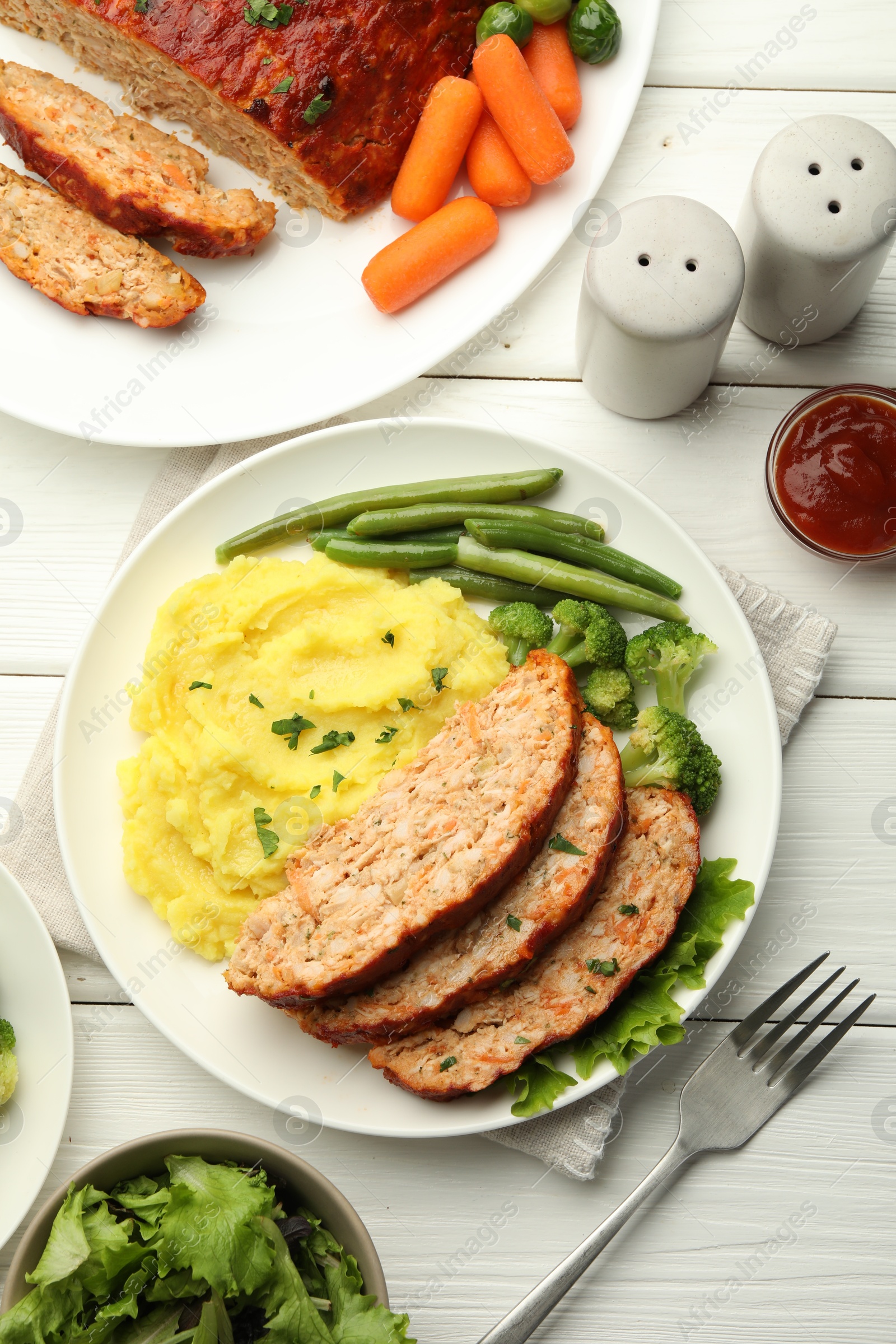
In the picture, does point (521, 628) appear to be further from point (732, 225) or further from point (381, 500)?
point (732, 225)

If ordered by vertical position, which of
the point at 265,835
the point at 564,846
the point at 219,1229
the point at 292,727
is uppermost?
the point at 564,846

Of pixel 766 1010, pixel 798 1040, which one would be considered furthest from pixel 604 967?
pixel 798 1040

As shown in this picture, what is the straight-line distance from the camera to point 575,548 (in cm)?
433

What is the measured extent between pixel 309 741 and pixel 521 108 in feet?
9.07

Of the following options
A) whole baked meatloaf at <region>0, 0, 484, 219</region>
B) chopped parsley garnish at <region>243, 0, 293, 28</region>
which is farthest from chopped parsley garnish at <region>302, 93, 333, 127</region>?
chopped parsley garnish at <region>243, 0, 293, 28</region>

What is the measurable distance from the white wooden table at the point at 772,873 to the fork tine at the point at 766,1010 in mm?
199

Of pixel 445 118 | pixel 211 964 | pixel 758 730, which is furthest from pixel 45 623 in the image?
pixel 758 730

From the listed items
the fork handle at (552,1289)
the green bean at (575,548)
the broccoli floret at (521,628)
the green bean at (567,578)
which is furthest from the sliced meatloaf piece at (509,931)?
the fork handle at (552,1289)

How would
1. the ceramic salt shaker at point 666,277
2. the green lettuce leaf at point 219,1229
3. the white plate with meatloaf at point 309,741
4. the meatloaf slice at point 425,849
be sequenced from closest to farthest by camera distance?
the green lettuce leaf at point 219,1229
the meatloaf slice at point 425,849
the ceramic salt shaker at point 666,277
the white plate with meatloaf at point 309,741

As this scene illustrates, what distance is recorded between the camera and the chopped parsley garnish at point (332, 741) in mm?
4137

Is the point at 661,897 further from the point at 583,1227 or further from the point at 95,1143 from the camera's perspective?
the point at 95,1143

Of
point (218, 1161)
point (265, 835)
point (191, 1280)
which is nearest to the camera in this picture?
point (191, 1280)

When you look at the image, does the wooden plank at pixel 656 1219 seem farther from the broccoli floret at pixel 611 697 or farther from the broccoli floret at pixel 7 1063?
the broccoli floret at pixel 611 697

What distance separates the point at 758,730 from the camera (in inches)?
166
